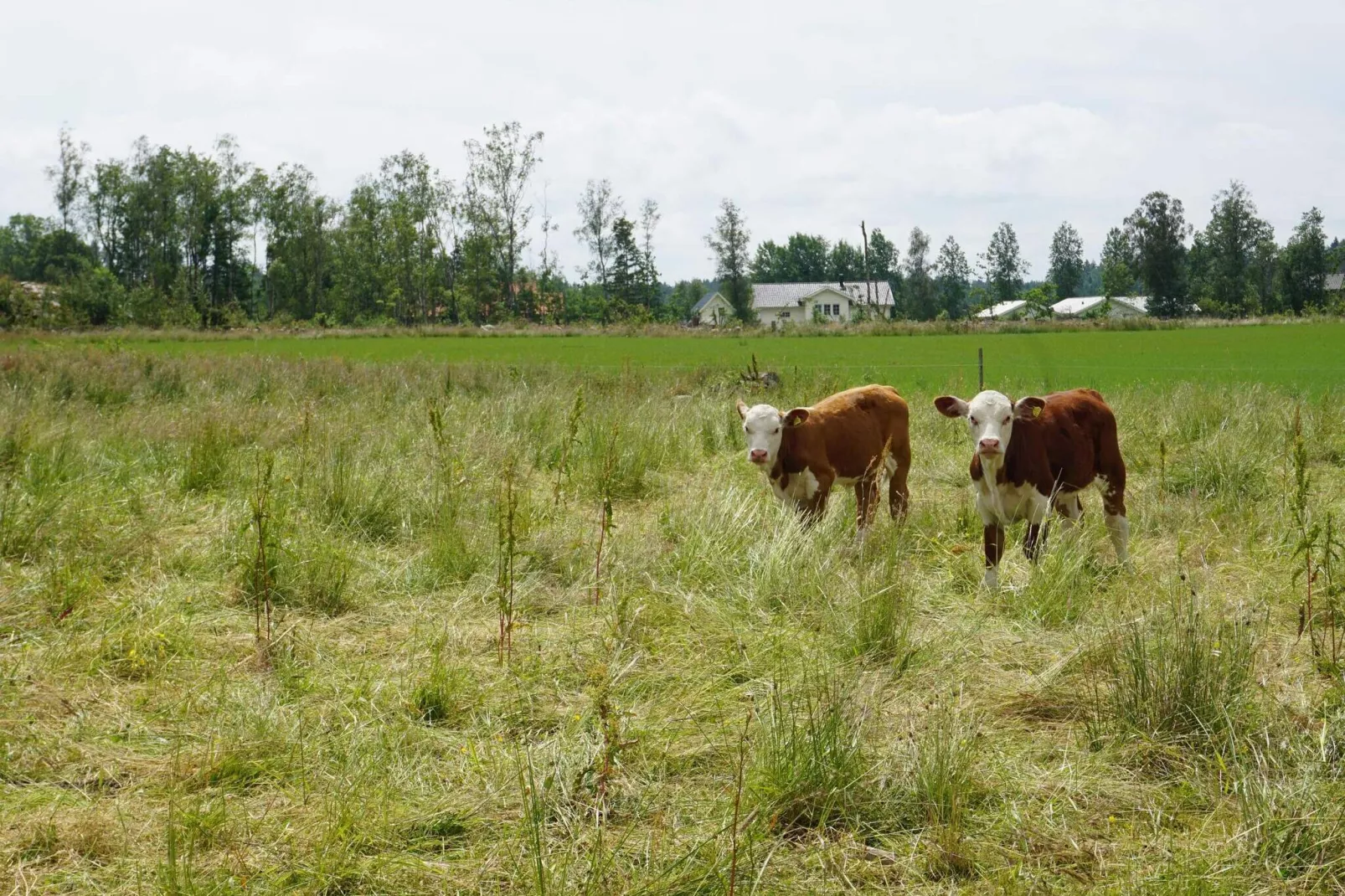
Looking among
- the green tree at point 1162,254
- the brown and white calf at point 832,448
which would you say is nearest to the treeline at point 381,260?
the green tree at point 1162,254

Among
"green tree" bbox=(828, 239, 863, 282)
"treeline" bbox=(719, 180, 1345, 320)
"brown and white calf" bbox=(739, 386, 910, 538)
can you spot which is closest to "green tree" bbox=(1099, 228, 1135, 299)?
"treeline" bbox=(719, 180, 1345, 320)

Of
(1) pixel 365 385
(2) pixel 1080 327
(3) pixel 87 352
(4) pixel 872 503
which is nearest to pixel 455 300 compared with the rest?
(2) pixel 1080 327

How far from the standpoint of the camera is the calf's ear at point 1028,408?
650cm

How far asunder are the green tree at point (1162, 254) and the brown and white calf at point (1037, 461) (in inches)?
3207

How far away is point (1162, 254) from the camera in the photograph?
79.6 metres

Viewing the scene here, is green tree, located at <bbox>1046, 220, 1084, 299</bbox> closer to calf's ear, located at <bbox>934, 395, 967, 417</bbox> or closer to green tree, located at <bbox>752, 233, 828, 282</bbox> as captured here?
green tree, located at <bbox>752, 233, 828, 282</bbox>

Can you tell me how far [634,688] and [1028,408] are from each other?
3446 millimetres

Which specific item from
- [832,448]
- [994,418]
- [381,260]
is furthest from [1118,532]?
[381,260]

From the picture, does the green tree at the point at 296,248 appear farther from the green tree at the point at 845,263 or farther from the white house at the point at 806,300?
the green tree at the point at 845,263

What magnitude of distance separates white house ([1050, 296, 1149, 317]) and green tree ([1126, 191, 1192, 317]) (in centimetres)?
248

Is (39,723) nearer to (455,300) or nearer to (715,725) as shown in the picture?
(715,725)

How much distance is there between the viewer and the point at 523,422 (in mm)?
11828

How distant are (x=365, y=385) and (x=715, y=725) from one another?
1357 cm

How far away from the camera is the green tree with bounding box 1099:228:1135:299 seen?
293 ft
